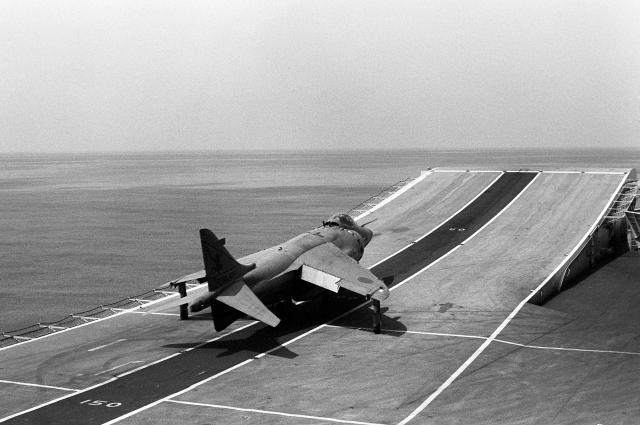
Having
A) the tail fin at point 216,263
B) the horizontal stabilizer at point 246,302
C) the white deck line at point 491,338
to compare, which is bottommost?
the white deck line at point 491,338

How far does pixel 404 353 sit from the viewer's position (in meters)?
34.3

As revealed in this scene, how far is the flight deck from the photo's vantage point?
89.7ft

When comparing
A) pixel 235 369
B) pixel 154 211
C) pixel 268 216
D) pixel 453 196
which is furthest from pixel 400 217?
pixel 154 211

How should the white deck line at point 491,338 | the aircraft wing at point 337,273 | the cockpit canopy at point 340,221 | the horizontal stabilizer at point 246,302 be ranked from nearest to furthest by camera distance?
the white deck line at point 491,338, the horizontal stabilizer at point 246,302, the aircraft wing at point 337,273, the cockpit canopy at point 340,221

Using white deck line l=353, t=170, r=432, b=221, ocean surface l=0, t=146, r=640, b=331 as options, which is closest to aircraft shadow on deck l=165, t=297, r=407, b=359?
ocean surface l=0, t=146, r=640, b=331

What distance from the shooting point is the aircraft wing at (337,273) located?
3741 cm

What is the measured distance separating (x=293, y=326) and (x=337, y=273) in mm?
3816

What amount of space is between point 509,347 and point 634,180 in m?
45.3

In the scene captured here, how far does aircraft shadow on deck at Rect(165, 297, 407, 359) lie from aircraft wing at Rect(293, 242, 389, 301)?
248cm

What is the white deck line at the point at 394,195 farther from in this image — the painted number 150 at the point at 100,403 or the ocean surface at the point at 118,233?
the painted number 150 at the point at 100,403

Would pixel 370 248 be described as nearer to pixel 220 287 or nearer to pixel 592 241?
pixel 592 241

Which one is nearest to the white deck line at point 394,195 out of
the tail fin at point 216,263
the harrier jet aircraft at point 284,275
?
the harrier jet aircraft at point 284,275

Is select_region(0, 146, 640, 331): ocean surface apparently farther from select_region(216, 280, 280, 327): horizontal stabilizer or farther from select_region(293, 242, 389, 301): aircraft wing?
select_region(293, 242, 389, 301): aircraft wing

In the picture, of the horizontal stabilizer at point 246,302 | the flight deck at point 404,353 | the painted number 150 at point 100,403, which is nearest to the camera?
the flight deck at point 404,353
